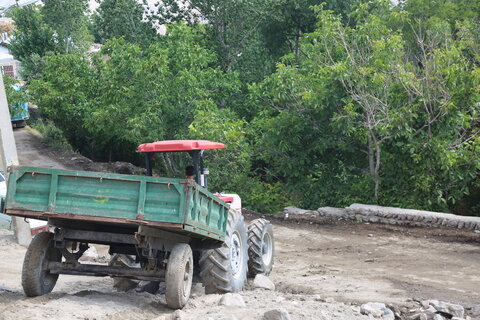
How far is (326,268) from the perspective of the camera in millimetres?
13164

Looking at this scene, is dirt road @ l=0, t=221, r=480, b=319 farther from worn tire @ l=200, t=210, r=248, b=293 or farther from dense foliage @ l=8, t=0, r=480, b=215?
dense foliage @ l=8, t=0, r=480, b=215

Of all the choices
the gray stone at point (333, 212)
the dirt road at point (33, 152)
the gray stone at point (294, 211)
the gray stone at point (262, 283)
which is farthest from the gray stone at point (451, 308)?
the dirt road at point (33, 152)

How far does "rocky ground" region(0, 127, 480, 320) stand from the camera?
844 cm

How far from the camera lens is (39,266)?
9328 millimetres

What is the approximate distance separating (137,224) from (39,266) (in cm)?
189

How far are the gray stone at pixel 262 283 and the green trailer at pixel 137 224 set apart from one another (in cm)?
47

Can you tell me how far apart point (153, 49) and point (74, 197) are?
1522 cm

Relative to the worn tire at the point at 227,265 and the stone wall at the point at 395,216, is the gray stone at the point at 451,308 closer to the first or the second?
the worn tire at the point at 227,265

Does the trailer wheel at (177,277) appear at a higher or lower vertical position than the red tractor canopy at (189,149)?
lower

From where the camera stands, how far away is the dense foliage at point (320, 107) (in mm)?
17516

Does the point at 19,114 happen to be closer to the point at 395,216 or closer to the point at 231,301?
the point at 395,216

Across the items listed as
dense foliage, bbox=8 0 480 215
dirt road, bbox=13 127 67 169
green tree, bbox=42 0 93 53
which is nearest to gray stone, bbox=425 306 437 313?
dense foliage, bbox=8 0 480 215

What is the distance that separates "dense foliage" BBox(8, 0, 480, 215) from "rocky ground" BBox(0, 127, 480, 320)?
1.96m

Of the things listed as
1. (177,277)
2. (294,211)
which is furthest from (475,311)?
(294,211)
